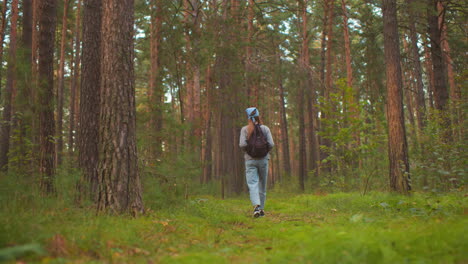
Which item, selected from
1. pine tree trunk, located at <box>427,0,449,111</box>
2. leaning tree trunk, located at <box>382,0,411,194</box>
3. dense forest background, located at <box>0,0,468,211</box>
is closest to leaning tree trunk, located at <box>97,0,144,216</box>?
dense forest background, located at <box>0,0,468,211</box>

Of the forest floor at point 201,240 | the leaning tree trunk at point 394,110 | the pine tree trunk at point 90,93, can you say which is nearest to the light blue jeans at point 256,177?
the forest floor at point 201,240

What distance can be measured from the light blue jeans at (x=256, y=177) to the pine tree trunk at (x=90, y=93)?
333 centimetres

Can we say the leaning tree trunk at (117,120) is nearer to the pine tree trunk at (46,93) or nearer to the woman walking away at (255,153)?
the pine tree trunk at (46,93)

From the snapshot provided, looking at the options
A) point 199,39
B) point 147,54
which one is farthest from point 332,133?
point 147,54

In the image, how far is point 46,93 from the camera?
747 cm

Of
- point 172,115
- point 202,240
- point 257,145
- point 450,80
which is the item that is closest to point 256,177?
point 257,145

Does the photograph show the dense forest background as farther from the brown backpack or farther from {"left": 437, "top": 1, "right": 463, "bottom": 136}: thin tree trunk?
the brown backpack

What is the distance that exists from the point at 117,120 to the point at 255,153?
2.74 m

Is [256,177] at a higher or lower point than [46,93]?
lower

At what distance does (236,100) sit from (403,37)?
1937 centimetres

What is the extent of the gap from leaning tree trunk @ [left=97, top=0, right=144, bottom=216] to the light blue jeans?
226 cm

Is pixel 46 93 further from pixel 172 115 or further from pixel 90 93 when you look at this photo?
pixel 172 115

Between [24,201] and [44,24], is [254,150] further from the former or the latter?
[44,24]

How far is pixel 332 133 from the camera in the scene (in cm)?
1067
